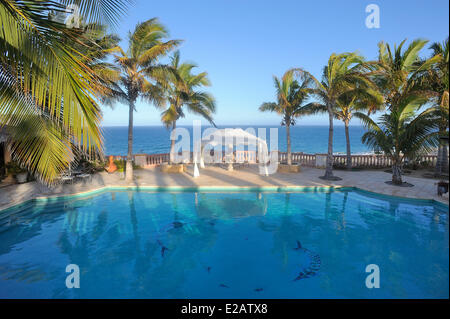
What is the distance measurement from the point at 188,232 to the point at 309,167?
39.3 ft

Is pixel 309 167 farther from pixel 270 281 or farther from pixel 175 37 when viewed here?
pixel 270 281

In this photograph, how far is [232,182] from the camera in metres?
13.5

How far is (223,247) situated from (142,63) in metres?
9.75

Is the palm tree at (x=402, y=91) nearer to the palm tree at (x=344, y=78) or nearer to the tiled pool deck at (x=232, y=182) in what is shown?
the palm tree at (x=344, y=78)

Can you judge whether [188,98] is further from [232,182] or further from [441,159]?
[441,159]

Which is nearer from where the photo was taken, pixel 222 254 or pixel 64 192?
pixel 222 254

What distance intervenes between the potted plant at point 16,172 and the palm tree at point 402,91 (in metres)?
17.3

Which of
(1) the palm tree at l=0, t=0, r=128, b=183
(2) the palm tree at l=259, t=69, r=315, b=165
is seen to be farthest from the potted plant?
(2) the palm tree at l=259, t=69, r=315, b=165

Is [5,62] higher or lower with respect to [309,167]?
higher

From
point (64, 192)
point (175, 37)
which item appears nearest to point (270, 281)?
point (64, 192)

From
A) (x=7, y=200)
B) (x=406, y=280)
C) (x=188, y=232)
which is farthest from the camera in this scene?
(x=7, y=200)

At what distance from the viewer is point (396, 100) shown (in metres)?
13.1
